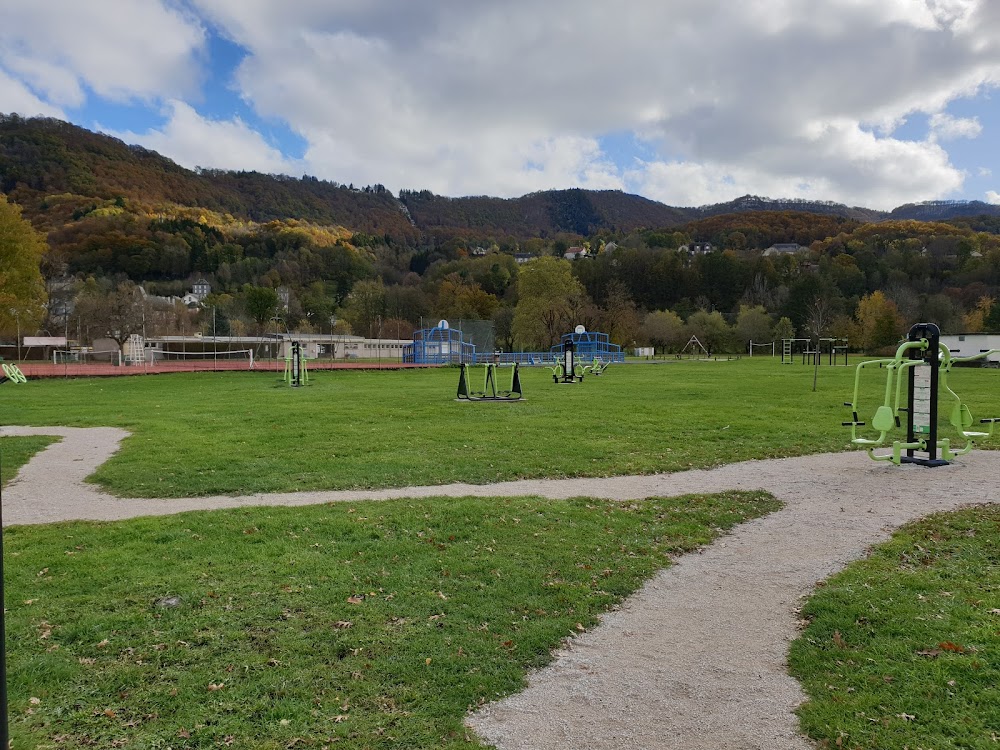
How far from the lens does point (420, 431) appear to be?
14.6m

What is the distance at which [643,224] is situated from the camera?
609ft

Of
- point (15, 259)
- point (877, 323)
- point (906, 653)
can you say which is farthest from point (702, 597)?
point (877, 323)

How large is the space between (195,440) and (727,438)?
10534mm

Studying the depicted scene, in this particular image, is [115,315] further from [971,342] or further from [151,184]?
[151,184]

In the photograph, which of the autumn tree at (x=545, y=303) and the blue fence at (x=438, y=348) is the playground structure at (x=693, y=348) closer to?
the autumn tree at (x=545, y=303)

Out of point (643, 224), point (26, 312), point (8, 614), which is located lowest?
point (8, 614)

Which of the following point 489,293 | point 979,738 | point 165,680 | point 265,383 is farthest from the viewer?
point 489,293

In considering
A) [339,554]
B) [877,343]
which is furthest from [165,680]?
[877,343]

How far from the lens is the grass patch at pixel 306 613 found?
3.64m

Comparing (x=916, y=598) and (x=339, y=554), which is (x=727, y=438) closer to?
(x=916, y=598)

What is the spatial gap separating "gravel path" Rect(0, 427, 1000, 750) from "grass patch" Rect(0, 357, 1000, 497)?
2.37ft

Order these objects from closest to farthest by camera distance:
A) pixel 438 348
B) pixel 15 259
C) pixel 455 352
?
pixel 15 259
pixel 438 348
pixel 455 352

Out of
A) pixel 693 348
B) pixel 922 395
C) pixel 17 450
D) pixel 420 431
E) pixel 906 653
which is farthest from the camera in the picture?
pixel 693 348

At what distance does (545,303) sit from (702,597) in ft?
213
